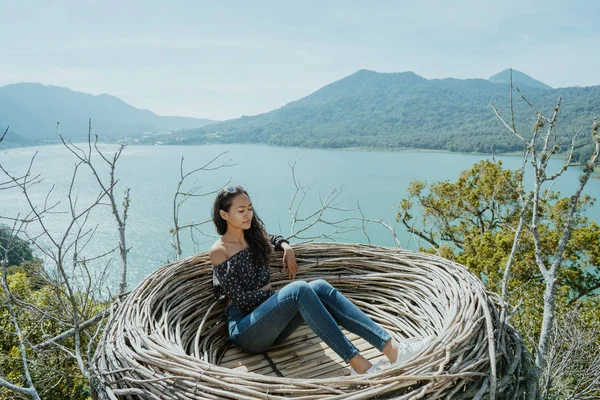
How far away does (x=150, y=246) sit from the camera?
21609 mm

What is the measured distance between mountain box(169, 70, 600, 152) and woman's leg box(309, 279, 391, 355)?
3062 cm

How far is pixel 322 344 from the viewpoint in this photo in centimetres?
180

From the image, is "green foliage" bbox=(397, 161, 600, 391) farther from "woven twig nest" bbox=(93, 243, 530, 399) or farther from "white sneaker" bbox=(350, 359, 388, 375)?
"white sneaker" bbox=(350, 359, 388, 375)

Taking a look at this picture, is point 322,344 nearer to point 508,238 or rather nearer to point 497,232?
point 508,238

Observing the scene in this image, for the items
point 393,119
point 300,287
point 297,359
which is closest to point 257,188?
point 297,359

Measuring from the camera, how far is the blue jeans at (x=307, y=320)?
1.50 meters

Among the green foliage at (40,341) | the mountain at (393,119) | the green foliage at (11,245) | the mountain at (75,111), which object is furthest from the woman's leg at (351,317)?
the mountain at (75,111)

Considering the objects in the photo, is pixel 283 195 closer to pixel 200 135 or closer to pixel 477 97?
pixel 200 135

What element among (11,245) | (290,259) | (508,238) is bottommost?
(508,238)

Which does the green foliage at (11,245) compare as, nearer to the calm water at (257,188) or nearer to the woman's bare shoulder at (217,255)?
the woman's bare shoulder at (217,255)

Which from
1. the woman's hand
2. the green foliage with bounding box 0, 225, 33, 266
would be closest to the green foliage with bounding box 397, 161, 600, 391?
the woman's hand

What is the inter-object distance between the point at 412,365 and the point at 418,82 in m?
120

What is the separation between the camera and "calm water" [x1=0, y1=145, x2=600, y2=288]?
20.2 m

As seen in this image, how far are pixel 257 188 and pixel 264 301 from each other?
83.3 ft
